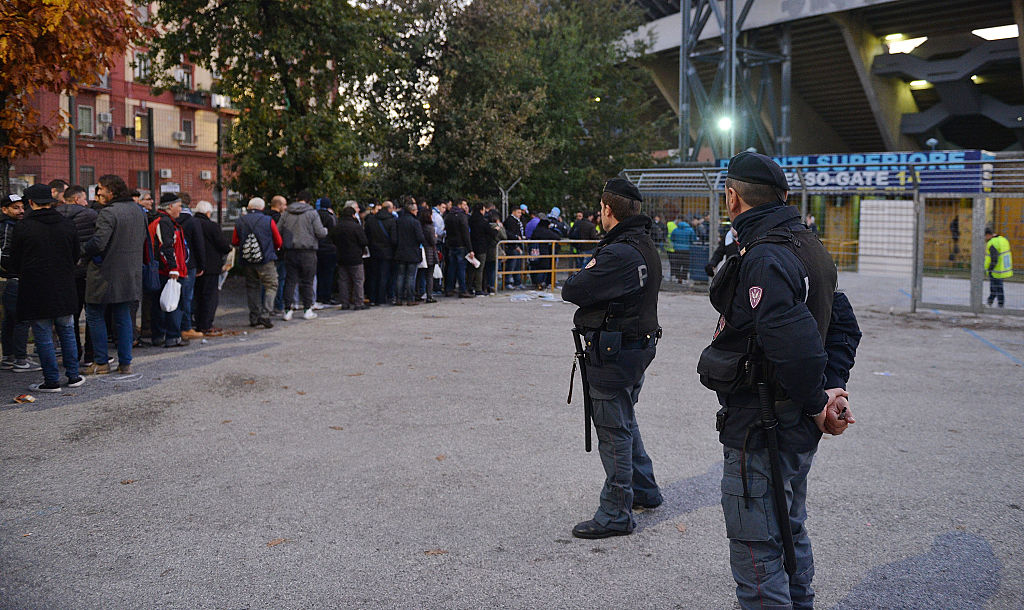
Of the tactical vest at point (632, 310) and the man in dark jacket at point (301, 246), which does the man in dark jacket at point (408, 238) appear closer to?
the man in dark jacket at point (301, 246)

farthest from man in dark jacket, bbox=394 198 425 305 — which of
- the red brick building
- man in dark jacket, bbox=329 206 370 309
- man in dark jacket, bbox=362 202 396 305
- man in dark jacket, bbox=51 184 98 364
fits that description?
the red brick building

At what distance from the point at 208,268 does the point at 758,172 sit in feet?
31.1

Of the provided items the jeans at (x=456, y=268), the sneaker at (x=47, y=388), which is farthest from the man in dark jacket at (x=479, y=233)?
the sneaker at (x=47, y=388)

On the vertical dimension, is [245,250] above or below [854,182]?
below

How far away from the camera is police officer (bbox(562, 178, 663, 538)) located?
466cm

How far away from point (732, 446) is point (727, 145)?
98.1ft

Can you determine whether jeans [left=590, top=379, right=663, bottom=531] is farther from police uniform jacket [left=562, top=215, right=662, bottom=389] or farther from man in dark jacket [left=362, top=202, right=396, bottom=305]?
man in dark jacket [left=362, top=202, right=396, bottom=305]

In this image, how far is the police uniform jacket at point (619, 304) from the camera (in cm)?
465

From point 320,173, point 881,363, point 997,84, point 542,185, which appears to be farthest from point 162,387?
point 997,84

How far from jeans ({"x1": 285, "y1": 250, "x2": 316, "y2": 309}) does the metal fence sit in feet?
22.4

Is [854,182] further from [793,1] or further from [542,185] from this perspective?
[542,185]

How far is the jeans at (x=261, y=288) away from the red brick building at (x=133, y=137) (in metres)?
14.3

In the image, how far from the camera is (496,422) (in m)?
7.17

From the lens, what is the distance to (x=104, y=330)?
8.98 m
